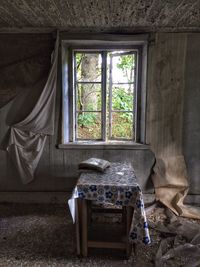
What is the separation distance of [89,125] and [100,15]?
152cm

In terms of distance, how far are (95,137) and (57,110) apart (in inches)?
27.6

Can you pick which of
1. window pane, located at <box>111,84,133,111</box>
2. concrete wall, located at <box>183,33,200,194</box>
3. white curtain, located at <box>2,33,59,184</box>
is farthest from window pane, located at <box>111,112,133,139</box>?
white curtain, located at <box>2,33,59,184</box>

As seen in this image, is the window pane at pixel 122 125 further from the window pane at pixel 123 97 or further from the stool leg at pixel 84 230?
the stool leg at pixel 84 230

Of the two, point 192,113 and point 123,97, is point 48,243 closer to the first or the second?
point 123,97

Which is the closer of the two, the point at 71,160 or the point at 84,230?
the point at 84,230

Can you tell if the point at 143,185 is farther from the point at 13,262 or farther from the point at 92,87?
the point at 13,262

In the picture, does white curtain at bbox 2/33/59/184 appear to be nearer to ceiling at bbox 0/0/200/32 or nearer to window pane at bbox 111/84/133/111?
ceiling at bbox 0/0/200/32

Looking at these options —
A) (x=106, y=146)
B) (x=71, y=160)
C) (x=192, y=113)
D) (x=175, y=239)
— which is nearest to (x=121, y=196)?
(x=175, y=239)

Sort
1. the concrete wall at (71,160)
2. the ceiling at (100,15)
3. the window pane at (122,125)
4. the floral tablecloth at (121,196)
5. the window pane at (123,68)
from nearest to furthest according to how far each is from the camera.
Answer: the floral tablecloth at (121,196), the ceiling at (100,15), the concrete wall at (71,160), the window pane at (123,68), the window pane at (122,125)

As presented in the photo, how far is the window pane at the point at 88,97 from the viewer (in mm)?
3891

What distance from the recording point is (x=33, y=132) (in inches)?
141

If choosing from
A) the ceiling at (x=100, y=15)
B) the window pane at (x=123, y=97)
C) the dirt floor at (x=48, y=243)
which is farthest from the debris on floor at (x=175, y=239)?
the ceiling at (x=100, y=15)

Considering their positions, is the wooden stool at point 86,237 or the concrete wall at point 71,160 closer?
the wooden stool at point 86,237

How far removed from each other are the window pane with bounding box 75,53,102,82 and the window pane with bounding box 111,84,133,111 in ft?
1.00
